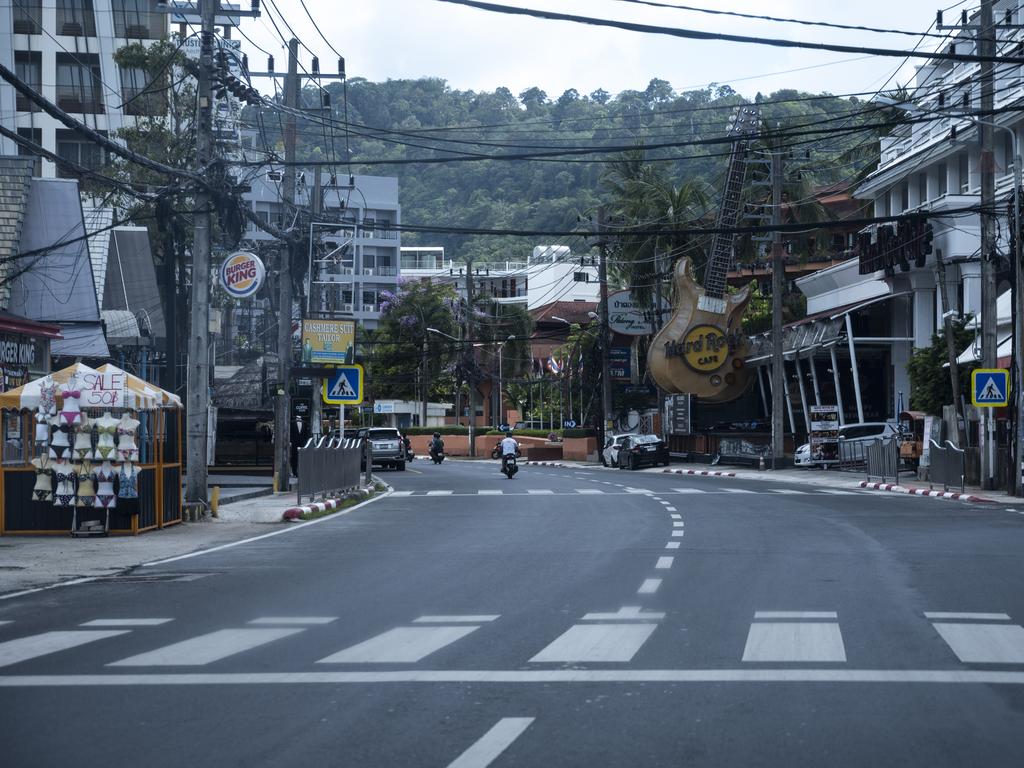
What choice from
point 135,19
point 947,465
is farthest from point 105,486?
point 135,19

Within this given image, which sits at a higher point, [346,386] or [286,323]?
[286,323]

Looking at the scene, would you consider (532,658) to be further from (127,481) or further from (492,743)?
(127,481)

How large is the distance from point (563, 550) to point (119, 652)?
28.7 ft

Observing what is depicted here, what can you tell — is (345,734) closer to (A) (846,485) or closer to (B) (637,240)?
(A) (846,485)

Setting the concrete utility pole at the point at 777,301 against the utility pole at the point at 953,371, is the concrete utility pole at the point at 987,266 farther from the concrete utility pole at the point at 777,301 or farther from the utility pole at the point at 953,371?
the concrete utility pole at the point at 777,301

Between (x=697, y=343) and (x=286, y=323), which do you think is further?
(x=697, y=343)

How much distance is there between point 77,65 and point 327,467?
45.5 metres

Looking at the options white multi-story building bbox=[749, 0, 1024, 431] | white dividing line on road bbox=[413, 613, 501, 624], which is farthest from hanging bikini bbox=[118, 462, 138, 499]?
white multi-story building bbox=[749, 0, 1024, 431]

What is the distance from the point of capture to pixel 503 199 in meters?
135

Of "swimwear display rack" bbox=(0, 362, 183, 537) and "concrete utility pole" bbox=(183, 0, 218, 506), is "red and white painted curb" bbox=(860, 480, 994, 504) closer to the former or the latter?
"concrete utility pole" bbox=(183, 0, 218, 506)

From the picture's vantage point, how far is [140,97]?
206ft

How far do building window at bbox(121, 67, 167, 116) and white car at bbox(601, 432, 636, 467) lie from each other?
24.4 m

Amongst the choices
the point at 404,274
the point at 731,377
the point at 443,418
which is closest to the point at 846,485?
the point at 731,377

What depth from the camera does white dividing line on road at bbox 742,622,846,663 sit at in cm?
882
